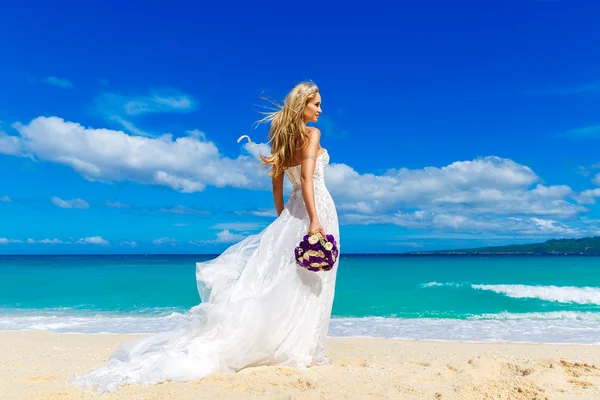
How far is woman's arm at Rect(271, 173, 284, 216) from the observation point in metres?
4.71

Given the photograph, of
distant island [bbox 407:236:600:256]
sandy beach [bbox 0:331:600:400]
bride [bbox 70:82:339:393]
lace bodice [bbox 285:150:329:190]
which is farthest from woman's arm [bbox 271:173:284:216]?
distant island [bbox 407:236:600:256]

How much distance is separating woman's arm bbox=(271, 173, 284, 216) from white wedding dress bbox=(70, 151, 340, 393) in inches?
6.3

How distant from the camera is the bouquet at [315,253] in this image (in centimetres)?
409

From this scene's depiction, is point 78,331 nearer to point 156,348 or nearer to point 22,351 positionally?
point 22,351

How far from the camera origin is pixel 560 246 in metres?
92.4

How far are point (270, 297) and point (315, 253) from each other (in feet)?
1.84

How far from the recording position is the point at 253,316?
4148mm

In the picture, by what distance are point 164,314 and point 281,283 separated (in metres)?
8.06

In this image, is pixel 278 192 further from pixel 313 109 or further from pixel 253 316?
pixel 253 316

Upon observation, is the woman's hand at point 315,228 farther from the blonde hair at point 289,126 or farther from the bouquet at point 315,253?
the blonde hair at point 289,126

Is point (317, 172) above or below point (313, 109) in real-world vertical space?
below

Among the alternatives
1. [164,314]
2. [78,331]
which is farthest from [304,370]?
[164,314]

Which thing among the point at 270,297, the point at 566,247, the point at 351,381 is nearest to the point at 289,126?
the point at 270,297

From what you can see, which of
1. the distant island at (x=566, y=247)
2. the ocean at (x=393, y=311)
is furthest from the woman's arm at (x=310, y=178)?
the distant island at (x=566, y=247)
